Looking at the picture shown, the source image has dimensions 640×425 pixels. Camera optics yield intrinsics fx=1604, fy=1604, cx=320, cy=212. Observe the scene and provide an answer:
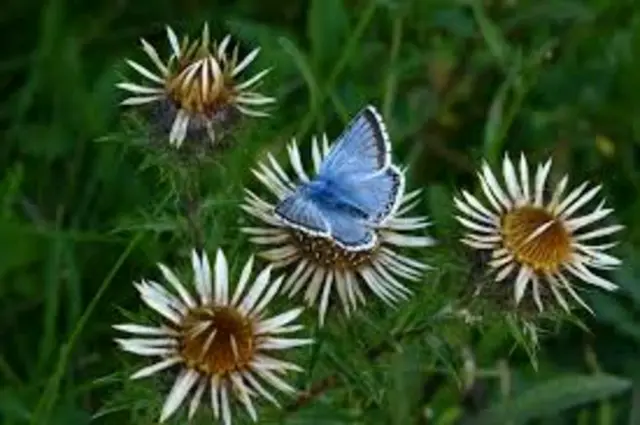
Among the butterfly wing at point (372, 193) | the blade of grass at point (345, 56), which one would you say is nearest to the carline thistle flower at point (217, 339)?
the butterfly wing at point (372, 193)

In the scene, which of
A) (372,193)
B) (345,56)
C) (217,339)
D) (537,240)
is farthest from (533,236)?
(345,56)

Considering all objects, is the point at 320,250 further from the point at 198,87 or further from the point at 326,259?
the point at 198,87

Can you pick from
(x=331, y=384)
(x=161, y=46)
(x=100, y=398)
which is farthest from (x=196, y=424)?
(x=161, y=46)

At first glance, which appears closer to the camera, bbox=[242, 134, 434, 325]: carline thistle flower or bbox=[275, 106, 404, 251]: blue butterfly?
bbox=[275, 106, 404, 251]: blue butterfly

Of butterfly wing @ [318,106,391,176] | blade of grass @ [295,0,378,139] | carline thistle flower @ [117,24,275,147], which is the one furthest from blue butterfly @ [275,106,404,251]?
blade of grass @ [295,0,378,139]

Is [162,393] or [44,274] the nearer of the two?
[162,393]

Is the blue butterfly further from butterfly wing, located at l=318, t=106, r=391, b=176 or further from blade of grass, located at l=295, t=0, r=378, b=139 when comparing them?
blade of grass, located at l=295, t=0, r=378, b=139

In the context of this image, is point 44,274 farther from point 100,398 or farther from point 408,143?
point 408,143
